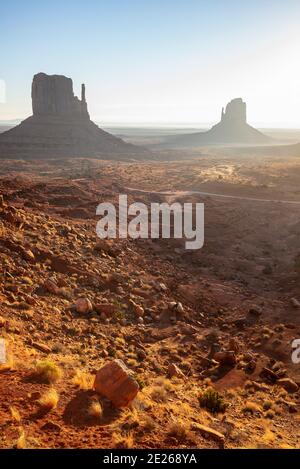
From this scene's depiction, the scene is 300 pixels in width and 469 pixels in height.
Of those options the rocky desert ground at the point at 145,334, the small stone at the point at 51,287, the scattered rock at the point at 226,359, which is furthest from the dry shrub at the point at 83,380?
the scattered rock at the point at 226,359

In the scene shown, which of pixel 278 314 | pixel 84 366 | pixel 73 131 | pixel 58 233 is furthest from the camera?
pixel 73 131

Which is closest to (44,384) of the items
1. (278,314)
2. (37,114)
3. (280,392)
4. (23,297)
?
(23,297)

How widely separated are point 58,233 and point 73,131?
9807 cm

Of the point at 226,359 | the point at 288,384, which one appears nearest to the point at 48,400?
the point at 226,359

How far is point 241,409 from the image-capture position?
10391mm

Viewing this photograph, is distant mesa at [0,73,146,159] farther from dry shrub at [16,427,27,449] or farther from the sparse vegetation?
dry shrub at [16,427,27,449]

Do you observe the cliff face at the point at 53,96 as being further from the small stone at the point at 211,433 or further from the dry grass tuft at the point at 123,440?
the dry grass tuft at the point at 123,440

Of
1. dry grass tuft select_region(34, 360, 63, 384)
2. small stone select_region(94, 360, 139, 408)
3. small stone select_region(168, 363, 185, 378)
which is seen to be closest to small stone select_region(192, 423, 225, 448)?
small stone select_region(94, 360, 139, 408)

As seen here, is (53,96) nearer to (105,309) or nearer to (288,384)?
(105,309)

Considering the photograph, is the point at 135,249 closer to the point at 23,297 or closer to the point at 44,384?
the point at 23,297

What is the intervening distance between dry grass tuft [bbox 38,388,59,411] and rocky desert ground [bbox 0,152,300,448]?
3 centimetres

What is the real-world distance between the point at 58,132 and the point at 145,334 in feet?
339

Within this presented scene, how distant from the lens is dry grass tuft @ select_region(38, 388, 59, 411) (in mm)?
7387

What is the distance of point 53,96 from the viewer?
116500 millimetres
